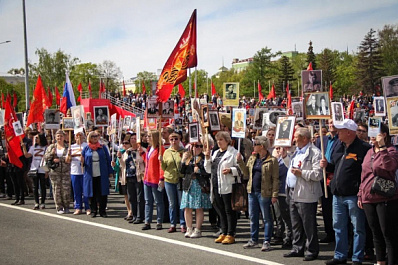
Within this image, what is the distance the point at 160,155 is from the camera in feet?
32.5

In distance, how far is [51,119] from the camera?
49.5 feet

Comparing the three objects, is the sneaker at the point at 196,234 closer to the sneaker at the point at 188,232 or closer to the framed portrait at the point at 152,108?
the sneaker at the point at 188,232

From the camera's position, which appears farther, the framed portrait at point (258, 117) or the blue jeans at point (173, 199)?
the framed portrait at point (258, 117)

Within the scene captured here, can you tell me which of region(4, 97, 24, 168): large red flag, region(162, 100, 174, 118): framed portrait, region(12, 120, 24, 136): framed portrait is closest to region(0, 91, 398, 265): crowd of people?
region(162, 100, 174, 118): framed portrait

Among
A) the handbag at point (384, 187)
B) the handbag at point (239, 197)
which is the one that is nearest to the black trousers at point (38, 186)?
the handbag at point (239, 197)

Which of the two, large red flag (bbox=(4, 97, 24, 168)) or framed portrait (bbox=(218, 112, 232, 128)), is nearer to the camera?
framed portrait (bbox=(218, 112, 232, 128))

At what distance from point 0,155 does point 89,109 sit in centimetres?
2858

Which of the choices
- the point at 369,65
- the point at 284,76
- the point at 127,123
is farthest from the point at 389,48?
the point at 127,123

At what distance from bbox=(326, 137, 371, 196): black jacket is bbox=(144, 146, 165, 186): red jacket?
410cm

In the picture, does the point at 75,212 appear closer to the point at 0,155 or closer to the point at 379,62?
the point at 0,155

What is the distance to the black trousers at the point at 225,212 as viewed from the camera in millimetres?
8805

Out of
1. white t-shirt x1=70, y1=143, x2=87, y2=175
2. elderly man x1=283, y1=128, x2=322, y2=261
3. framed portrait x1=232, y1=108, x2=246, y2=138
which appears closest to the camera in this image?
elderly man x1=283, y1=128, x2=322, y2=261

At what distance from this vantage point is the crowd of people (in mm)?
6867

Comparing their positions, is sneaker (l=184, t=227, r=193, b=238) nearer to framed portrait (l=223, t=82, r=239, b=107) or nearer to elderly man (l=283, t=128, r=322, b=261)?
elderly man (l=283, t=128, r=322, b=261)
